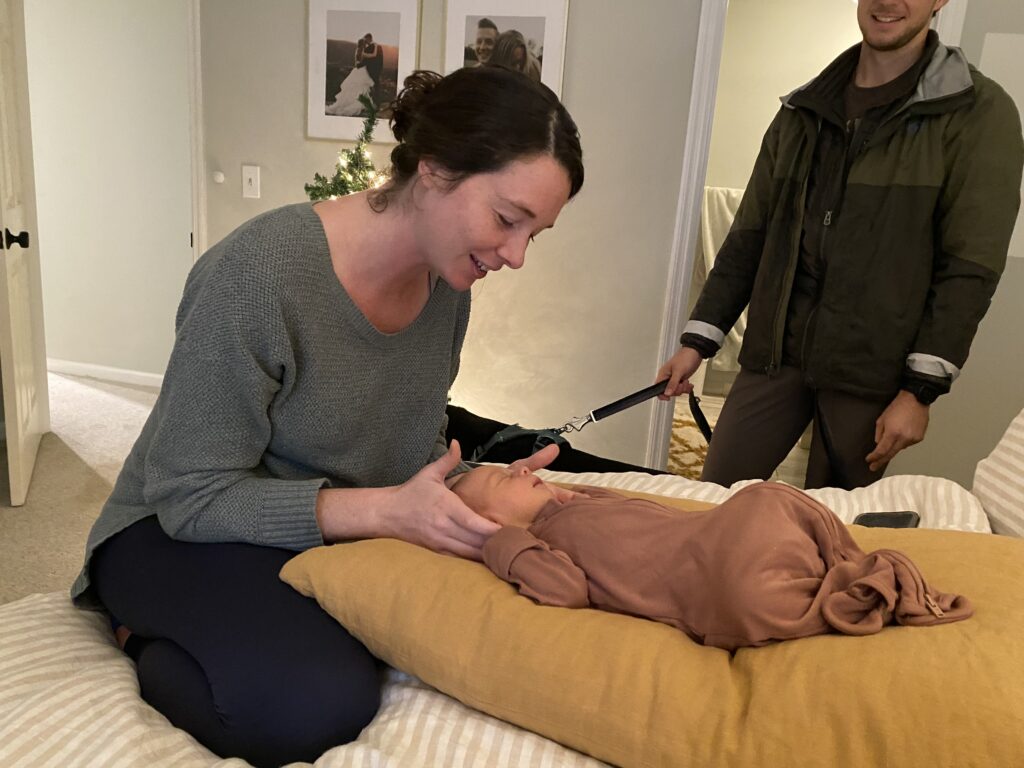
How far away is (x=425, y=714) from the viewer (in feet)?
2.85

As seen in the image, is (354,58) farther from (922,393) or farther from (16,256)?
(922,393)

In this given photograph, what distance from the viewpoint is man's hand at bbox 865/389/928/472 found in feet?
5.67

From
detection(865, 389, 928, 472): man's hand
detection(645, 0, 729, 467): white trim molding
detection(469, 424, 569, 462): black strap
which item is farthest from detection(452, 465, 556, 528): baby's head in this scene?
detection(645, 0, 729, 467): white trim molding

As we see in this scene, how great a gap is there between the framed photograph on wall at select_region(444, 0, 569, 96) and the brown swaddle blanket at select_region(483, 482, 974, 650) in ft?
7.08

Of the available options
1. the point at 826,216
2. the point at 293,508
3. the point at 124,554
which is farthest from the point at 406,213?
the point at 826,216

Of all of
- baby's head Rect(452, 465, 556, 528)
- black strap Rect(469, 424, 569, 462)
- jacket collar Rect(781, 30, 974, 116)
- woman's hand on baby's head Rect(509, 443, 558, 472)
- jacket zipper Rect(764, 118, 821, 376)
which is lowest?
black strap Rect(469, 424, 569, 462)

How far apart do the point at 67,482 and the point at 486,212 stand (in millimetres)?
2395

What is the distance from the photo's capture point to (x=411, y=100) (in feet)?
3.84

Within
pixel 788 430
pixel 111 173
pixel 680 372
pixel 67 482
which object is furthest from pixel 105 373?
pixel 788 430

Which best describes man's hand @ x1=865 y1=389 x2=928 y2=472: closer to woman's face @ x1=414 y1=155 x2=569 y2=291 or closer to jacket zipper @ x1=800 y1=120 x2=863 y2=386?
jacket zipper @ x1=800 y1=120 x2=863 y2=386

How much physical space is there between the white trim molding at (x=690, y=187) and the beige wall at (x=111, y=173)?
2.39 metres

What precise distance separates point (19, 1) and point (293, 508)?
2.53 metres

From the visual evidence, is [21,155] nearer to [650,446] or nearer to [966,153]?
[650,446]

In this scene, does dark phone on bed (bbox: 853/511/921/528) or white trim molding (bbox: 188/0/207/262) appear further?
white trim molding (bbox: 188/0/207/262)
